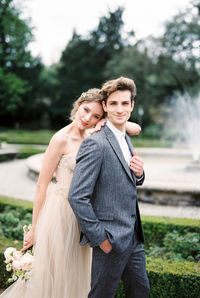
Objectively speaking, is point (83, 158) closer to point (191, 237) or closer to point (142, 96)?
point (191, 237)

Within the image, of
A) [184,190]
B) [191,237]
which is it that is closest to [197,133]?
[184,190]

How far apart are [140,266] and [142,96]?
3078cm

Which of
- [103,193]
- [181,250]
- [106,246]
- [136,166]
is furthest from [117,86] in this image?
[181,250]

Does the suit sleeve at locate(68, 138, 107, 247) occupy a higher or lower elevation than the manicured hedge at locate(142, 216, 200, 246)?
higher

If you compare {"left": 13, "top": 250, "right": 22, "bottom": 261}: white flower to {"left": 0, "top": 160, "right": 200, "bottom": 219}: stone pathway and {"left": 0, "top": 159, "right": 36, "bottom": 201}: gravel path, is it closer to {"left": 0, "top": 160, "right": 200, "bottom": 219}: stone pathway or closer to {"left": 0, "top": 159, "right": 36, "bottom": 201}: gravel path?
{"left": 0, "top": 160, "right": 200, "bottom": 219}: stone pathway

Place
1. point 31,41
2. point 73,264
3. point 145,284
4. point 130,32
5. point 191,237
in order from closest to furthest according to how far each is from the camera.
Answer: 1. point 145,284
2. point 73,264
3. point 191,237
4. point 31,41
5. point 130,32

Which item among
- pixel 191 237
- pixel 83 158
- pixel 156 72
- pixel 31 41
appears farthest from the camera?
pixel 156 72

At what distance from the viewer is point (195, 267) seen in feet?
8.61

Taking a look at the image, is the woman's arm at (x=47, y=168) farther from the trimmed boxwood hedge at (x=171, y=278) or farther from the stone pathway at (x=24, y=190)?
the stone pathway at (x=24, y=190)

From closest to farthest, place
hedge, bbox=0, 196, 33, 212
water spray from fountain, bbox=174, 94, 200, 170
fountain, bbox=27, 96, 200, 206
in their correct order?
1. hedge, bbox=0, 196, 33, 212
2. fountain, bbox=27, 96, 200, 206
3. water spray from fountain, bbox=174, 94, 200, 170

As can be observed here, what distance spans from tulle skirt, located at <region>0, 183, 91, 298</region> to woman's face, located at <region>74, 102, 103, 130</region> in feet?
1.78

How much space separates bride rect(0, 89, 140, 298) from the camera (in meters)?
2.05

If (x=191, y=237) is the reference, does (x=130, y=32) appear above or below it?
above

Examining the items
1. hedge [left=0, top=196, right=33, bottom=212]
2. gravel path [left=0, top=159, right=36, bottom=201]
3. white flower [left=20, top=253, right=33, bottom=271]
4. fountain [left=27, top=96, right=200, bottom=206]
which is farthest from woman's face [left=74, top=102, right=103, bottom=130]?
gravel path [left=0, top=159, right=36, bottom=201]
